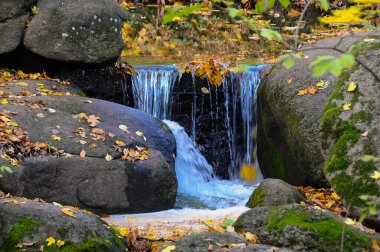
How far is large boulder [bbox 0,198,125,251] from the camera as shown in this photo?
181 inches

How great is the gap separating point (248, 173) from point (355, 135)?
188 inches

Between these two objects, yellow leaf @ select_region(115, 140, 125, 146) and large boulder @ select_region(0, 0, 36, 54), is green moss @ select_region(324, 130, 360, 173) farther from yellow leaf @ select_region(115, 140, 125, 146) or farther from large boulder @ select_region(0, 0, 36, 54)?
large boulder @ select_region(0, 0, 36, 54)

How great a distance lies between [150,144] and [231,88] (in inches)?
108

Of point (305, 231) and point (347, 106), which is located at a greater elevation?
point (347, 106)

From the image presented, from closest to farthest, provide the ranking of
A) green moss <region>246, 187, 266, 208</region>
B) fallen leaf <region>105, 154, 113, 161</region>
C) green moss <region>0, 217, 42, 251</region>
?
green moss <region>0, 217, 42, 251</region>
green moss <region>246, 187, 266, 208</region>
fallen leaf <region>105, 154, 113, 161</region>

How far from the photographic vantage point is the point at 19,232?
4613mm

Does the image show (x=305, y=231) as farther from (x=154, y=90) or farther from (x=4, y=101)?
(x=154, y=90)

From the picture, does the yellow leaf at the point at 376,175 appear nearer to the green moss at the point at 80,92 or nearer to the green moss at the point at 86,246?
the green moss at the point at 86,246

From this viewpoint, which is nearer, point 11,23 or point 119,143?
point 119,143

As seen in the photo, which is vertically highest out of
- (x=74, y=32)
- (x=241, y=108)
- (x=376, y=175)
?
(x=74, y=32)

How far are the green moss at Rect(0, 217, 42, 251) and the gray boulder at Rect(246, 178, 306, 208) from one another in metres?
2.66

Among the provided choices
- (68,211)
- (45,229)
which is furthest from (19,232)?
(68,211)

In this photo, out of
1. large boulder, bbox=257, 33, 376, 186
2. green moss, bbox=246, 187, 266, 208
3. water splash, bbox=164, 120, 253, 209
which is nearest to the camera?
green moss, bbox=246, 187, 266, 208

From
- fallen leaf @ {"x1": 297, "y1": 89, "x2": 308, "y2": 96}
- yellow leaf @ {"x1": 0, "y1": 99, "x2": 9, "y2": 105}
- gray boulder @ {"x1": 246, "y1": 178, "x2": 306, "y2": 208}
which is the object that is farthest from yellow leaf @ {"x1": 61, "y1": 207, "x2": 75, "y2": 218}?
fallen leaf @ {"x1": 297, "y1": 89, "x2": 308, "y2": 96}
